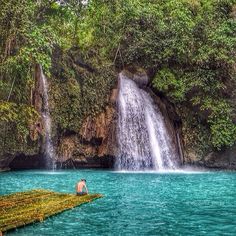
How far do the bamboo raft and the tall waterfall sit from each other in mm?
15042

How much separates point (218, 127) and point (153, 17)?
10701 mm

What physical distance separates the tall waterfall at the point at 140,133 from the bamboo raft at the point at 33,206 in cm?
1504

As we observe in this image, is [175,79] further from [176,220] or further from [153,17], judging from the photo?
[176,220]

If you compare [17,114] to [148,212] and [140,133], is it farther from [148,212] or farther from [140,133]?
[140,133]

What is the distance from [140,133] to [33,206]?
18.9 m

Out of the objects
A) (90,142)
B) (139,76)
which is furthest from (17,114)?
(139,76)

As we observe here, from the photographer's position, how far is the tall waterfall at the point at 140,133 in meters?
31.4

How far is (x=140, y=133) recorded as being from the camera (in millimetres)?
32094

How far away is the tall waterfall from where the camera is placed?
103 ft

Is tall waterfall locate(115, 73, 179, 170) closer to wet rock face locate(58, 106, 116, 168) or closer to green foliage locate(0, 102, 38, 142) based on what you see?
wet rock face locate(58, 106, 116, 168)

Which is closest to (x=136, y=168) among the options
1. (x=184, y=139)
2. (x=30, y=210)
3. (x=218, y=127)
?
(x=184, y=139)

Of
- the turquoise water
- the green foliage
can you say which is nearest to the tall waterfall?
the turquoise water

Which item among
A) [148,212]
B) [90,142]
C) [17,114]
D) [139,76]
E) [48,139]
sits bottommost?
[148,212]

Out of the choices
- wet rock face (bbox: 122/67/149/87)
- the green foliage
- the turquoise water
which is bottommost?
the turquoise water
